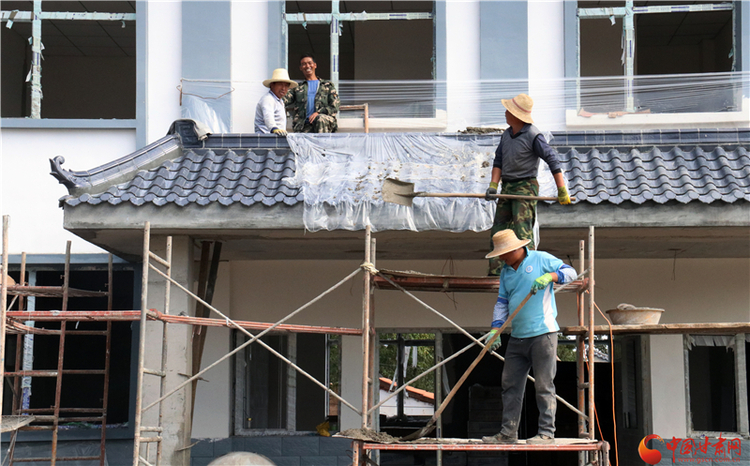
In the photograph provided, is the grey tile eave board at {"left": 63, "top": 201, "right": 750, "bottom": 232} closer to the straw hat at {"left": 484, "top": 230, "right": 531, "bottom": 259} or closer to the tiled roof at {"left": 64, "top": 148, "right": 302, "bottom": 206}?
the tiled roof at {"left": 64, "top": 148, "right": 302, "bottom": 206}

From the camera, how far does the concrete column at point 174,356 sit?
9383 mm

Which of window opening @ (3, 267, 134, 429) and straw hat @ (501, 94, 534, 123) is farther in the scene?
window opening @ (3, 267, 134, 429)

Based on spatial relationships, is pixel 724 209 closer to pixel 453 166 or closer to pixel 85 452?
pixel 453 166

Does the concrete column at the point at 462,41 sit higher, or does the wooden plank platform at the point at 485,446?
the concrete column at the point at 462,41

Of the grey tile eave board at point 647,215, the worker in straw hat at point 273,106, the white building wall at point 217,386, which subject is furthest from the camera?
the white building wall at point 217,386

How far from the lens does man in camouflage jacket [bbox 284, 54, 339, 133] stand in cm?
1099

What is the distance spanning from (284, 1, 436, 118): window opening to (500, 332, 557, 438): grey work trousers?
4.88m

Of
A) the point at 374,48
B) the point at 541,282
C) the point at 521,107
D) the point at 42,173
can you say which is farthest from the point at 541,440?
the point at 374,48

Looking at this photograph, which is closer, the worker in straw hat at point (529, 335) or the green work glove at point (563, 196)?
the worker in straw hat at point (529, 335)

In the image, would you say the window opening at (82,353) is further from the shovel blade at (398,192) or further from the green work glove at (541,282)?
the green work glove at (541,282)

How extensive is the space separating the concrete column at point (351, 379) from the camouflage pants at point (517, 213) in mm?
3928

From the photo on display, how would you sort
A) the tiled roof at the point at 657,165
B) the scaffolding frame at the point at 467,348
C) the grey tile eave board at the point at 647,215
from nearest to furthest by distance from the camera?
the scaffolding frame at the point at 467,348 < the grey tile eave board at the point at 647,215 < the tiled roof at the point at 657,165

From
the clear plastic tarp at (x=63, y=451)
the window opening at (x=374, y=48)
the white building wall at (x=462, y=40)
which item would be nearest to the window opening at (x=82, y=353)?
the clear plastic tarp at (x=63, y=451)

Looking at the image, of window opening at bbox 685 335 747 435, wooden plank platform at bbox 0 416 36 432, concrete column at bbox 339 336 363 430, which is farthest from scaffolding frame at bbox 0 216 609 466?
window opening at bbox 685 335 747 435
